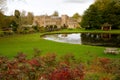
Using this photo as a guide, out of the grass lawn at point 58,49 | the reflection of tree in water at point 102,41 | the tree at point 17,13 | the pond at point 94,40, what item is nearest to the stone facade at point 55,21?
the tree at point 17,13

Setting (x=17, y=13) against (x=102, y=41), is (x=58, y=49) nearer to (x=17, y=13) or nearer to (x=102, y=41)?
(x=102, y=41)

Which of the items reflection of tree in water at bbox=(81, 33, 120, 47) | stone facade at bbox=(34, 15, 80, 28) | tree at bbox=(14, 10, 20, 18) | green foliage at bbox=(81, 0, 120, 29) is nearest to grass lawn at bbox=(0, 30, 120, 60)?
reflection of tree in water at bbox=(81, 33, 120, 47)

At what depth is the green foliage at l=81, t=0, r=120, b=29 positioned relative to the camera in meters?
66.7

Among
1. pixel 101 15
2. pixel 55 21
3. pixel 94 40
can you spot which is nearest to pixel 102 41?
pixel 94 40

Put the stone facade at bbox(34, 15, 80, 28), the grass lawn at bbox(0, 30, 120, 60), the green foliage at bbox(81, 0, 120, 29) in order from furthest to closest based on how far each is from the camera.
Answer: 1. the stone facade at bbox(34, 15, 80, 28)
2. the green foliage at bbox(81, 0, 120, 29)
3. the grass lawn at bbox(0, 30, 120, 60)

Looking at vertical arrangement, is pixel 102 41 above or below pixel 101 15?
below

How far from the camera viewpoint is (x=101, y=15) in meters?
68.0

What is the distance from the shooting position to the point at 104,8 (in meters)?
69.4

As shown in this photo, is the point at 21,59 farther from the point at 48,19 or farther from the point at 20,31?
the point at 48,19

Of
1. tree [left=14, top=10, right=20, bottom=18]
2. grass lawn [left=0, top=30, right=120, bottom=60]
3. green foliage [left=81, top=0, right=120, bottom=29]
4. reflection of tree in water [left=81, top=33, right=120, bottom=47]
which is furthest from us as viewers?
tree [left=14, top=10, right=20, bottom=18]

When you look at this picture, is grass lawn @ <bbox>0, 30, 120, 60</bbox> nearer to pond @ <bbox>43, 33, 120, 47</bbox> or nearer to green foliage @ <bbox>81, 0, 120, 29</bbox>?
pond @ <bbox>43, 33, 120, 47</bbox>

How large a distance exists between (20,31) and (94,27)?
23.0 metres

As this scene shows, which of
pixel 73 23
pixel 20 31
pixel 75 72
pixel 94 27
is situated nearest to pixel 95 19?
pixel 94 27

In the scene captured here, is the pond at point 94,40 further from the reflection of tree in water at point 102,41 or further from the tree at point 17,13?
the tree at point 17,13
